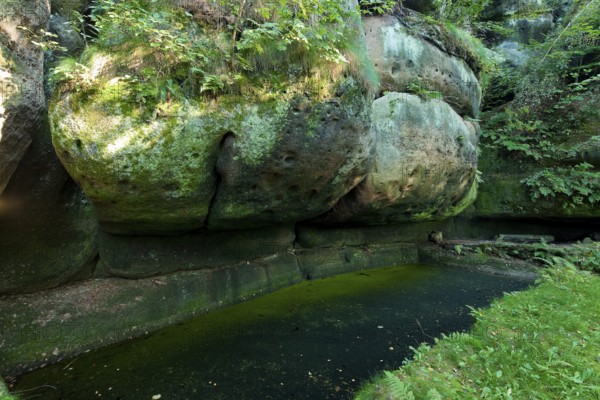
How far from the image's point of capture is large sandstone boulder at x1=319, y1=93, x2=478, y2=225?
6609 millimetres

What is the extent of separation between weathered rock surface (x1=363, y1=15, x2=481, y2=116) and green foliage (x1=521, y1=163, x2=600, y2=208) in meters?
4.05

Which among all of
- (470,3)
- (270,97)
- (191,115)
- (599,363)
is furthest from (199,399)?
(470,3)

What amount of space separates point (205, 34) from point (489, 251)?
27.2 ft

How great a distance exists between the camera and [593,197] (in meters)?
8.46

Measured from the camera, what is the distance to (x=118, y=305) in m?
4.48

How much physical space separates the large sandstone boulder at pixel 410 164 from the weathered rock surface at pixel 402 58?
55 centimetres

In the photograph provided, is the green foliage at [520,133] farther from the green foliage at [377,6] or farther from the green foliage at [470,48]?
the green foliage at [377,6]

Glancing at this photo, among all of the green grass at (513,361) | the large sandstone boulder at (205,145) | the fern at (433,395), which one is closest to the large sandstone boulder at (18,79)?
the large sandstone boulder at (205,145)

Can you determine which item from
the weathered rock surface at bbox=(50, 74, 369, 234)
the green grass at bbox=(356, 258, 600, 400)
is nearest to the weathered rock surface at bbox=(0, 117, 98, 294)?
the weathered rock surface at bbox=(50, 74, 369, 234)

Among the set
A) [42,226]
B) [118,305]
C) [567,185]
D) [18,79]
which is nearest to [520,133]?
[567,185]

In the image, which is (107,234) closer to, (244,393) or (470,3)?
(244,393)

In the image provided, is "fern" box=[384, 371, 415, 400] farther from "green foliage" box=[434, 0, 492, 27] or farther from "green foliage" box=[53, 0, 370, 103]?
"green foliage" box=[434, 0, 492, 27]

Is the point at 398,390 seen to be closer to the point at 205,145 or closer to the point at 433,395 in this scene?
the point at 433,395

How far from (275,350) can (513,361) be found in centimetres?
267
